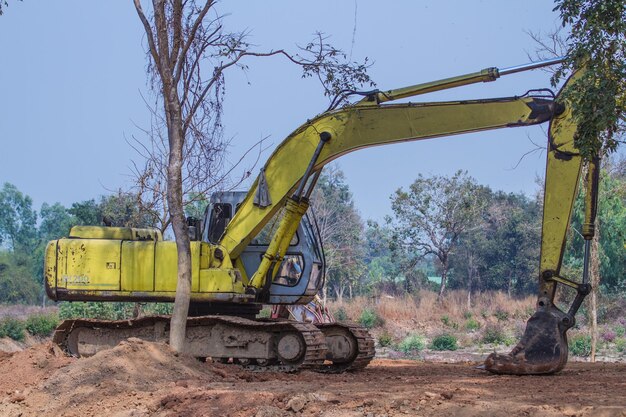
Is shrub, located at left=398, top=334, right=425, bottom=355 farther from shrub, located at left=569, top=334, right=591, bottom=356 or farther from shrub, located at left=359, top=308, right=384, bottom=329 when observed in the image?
shrub, located at left=359, top=308, right=384, bottom=329

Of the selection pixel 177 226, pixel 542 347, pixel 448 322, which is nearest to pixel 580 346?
pixel 448 322

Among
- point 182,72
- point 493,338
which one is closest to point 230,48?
point 182,72

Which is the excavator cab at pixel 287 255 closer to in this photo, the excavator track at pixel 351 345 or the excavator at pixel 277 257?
the excavator at pixel 277 257

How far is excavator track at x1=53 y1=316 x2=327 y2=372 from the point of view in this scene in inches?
554

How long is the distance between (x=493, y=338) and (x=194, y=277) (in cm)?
1718

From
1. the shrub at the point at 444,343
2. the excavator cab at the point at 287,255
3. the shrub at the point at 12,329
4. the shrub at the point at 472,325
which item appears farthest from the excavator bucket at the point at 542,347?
the shrub at the point at 472,325

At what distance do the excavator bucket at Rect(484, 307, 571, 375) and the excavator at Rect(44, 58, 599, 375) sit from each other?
36 millimetres

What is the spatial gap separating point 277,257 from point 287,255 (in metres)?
0.34

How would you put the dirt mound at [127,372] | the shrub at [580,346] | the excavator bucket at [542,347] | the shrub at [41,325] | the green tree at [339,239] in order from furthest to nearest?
the green tree at [339,239]
the shrub at [41,325]
the shrub at [580,346]
the excavator bucket at [542,347]
the dirt mound at [127,372]

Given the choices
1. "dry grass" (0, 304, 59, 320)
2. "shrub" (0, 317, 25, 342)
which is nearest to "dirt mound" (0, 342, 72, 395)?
"shrub" (0, 317, 25, 342)

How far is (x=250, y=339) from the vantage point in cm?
1432

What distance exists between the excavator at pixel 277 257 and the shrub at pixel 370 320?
20.3 m

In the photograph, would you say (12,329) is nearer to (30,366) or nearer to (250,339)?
(30,366)

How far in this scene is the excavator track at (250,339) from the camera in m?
14.1
